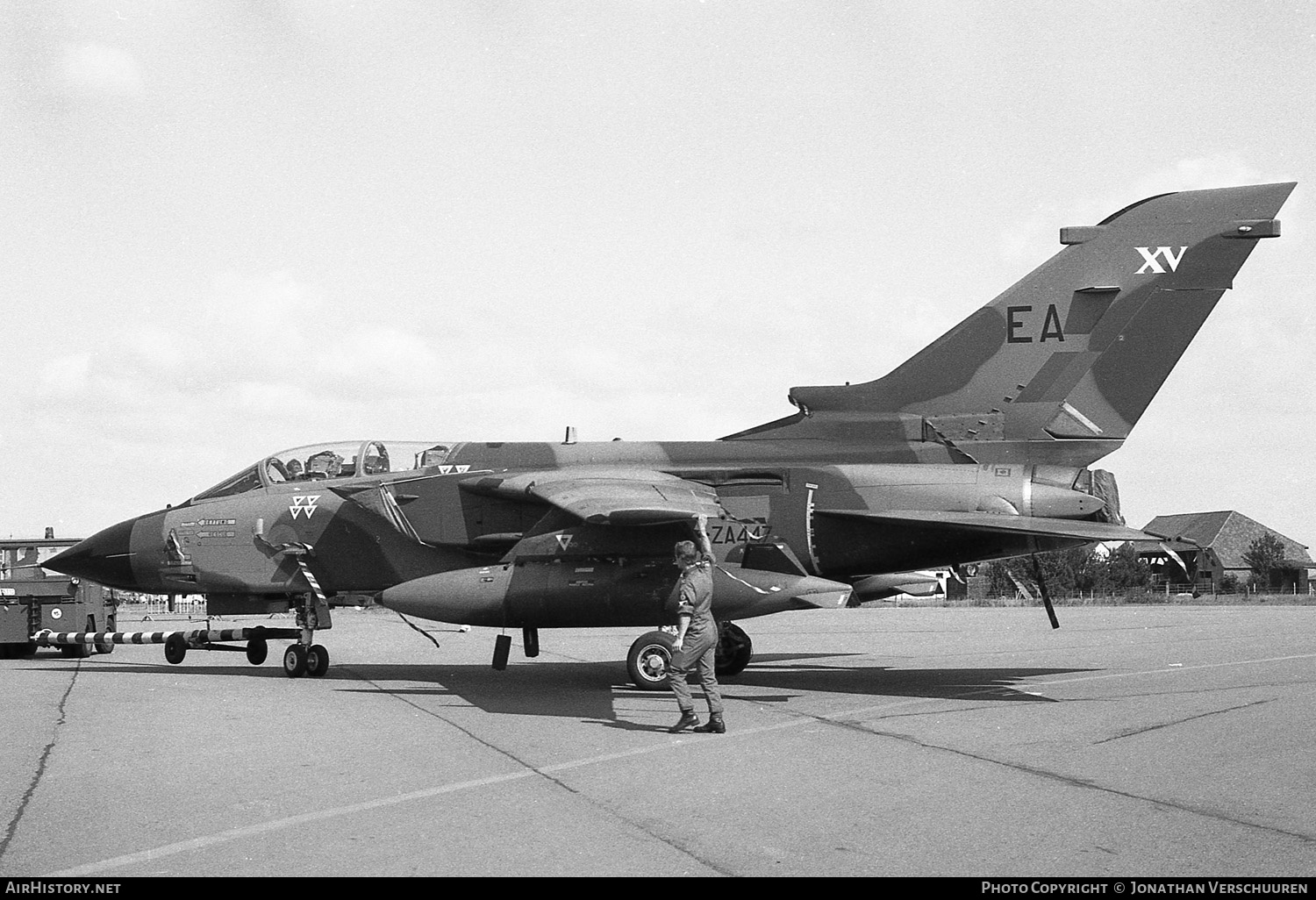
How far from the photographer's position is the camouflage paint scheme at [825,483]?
1252cm

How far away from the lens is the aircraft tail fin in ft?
43.3

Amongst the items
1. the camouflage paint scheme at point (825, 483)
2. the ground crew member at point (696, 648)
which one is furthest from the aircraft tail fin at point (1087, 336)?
the ground crew member at point (696, 648)

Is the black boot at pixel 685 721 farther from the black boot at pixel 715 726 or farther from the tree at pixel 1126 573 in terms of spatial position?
the tree at pixel 1126 573

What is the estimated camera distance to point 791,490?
527 inches

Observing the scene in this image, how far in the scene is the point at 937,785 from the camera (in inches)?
275

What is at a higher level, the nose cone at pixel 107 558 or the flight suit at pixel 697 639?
the nose cone at pixel 107 558

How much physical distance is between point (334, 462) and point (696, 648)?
7.38 meters

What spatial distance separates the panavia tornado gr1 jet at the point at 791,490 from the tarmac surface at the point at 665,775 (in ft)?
3.84

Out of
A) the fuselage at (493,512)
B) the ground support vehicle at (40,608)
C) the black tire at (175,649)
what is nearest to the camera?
the fuselage at (493,512)

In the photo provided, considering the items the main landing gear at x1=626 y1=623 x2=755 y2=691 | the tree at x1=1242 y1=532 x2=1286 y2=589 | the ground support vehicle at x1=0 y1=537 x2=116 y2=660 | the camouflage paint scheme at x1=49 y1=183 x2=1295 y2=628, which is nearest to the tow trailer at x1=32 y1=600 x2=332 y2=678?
the ground support vehicle at x1=0 y1=537 x2=116 y2=660

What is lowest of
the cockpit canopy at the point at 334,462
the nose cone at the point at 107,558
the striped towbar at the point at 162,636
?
the striped towbar at the point at 162,636

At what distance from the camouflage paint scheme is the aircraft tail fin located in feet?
0.07

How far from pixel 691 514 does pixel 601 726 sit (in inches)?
91.9
